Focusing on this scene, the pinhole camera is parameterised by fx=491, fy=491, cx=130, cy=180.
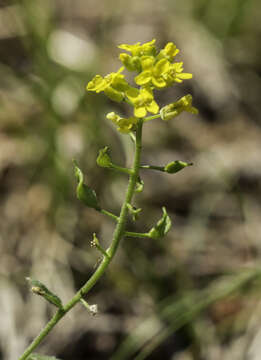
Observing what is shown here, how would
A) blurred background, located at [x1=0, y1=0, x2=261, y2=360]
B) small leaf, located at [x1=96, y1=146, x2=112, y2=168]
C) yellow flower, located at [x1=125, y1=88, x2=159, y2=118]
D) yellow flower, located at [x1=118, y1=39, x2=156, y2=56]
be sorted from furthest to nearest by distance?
blurred background, located at [x1=0, y1=0, x2=261, y2=360] → yellow flower, located at [x1=118, y1=39, x2=156, y2=56] → small leaf, located at [x1=96, y1=146, x2=112, y2=168] → yellow flower, located at [x1=125, y1=88, x2=159, y2=118]

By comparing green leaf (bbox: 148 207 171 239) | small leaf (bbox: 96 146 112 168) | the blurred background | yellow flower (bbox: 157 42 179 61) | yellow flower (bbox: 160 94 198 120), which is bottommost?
the blurred background

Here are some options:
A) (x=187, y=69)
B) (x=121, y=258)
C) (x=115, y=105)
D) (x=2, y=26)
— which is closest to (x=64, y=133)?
(x=115, y=105)

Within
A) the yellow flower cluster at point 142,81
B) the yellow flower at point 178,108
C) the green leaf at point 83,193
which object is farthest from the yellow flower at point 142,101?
the green leaf at point 83,193

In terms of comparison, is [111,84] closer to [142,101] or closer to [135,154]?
[142,101]

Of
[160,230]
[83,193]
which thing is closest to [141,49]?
[83,193]

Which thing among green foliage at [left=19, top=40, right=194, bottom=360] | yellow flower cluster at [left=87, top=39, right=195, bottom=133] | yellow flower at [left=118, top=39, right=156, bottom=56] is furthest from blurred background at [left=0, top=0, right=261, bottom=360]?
yellow flower at [left=118, top=39, right=156, bottom=56]

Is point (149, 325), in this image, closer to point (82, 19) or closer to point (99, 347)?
point (99, 347)

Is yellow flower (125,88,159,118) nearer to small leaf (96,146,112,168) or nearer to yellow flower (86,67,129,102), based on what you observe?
yellow flower (86,67,129,102)
